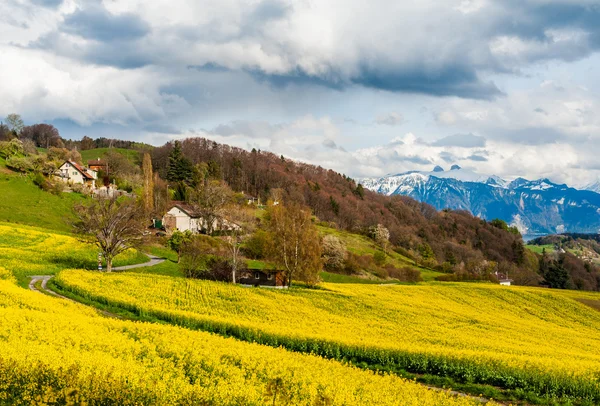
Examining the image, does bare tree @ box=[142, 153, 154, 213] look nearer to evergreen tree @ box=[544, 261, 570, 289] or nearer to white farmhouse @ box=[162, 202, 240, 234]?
white farmhouse @ box=[162, 202, 240, 234]

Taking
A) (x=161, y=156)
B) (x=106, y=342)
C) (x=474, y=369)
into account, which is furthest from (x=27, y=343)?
(x=161, y=156)

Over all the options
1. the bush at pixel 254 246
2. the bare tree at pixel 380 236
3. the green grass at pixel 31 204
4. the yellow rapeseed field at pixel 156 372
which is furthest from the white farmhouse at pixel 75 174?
the yellow rapeseed field at pixel 156 372

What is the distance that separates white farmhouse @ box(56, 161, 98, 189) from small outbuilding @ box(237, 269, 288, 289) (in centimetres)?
7048

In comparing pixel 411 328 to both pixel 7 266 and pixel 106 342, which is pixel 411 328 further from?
pixel 7 266

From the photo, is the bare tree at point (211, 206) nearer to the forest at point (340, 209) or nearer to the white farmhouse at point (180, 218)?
the white farmhouse at point (180, 218)

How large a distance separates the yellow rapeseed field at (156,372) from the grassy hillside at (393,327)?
5.91m

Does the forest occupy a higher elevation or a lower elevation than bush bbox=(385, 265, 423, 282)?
higher

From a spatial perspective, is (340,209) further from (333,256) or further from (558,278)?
(333,256)

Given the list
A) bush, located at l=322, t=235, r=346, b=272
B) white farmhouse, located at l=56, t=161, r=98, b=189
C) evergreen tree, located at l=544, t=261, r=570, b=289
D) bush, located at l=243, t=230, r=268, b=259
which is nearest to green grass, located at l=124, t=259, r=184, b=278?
bush, located at l=243, t=230, r=268, b=259

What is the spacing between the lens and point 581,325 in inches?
2110

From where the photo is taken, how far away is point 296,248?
183ft

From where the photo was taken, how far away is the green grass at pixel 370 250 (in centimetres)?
10999

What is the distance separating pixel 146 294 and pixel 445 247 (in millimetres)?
147615

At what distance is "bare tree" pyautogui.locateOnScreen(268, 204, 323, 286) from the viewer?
183 feet
